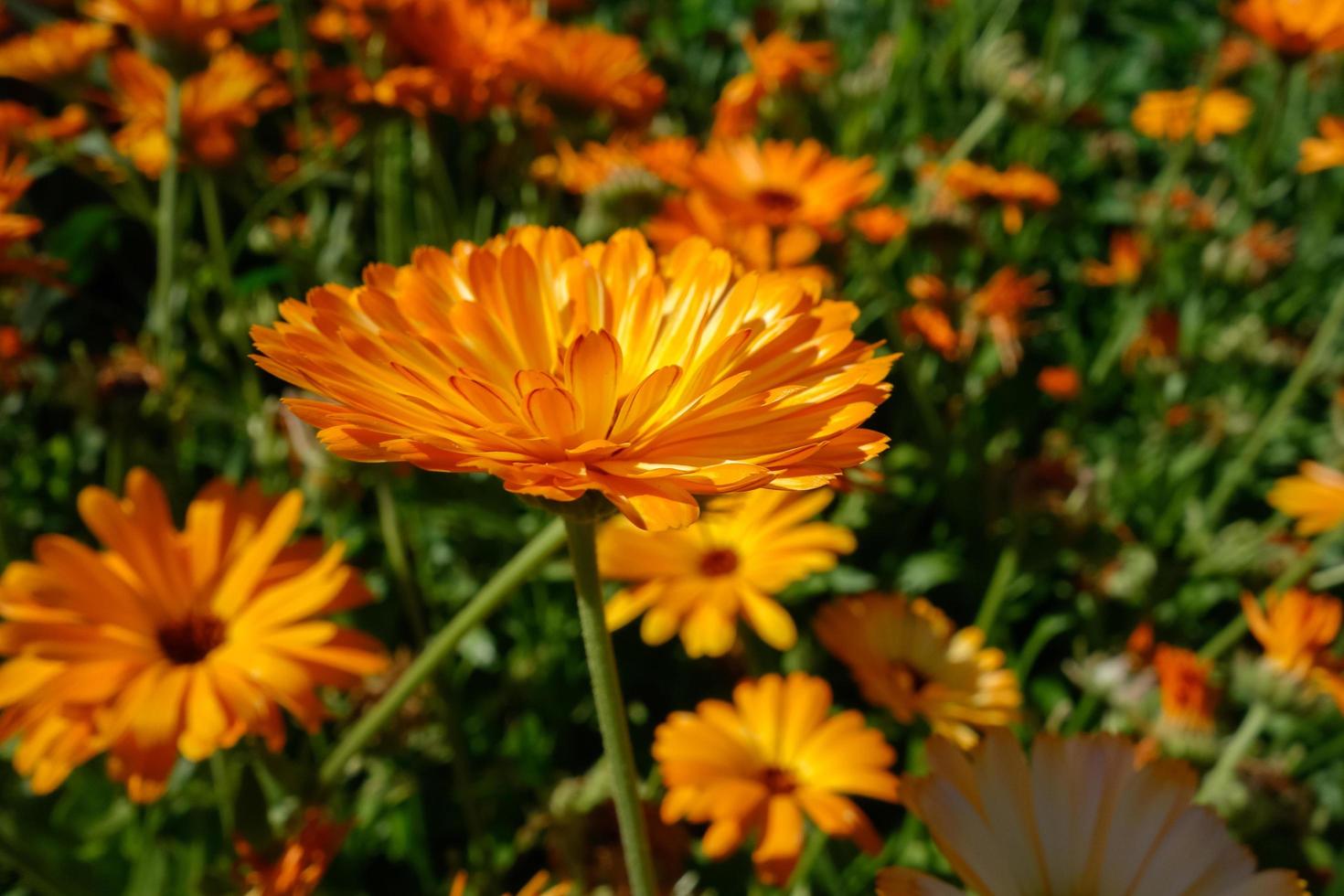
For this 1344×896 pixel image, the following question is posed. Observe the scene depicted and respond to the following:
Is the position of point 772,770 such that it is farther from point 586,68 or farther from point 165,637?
point 586,68

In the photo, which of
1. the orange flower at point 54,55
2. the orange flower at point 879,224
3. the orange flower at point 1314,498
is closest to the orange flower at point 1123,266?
the orange flower at point 879,224

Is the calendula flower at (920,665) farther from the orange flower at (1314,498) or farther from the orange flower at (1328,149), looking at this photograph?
the orange flower at (1328,149)

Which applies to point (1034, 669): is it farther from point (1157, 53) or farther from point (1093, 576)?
point (1157, 53)

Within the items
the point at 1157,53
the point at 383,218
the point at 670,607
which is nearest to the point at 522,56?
the point at 383,218

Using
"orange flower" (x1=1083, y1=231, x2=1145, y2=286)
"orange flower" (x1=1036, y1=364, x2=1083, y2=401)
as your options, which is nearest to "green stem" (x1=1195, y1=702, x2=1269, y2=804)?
"orange flower" (x1=1036, y1=364, x2=1083, y2=401)

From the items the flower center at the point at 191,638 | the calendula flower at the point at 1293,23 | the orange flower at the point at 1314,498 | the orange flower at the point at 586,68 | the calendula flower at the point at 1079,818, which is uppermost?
the orange flower at the point at 586,68

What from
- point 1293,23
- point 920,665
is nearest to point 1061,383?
point 1293,23

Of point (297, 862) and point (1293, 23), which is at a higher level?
point (1293, 23)
